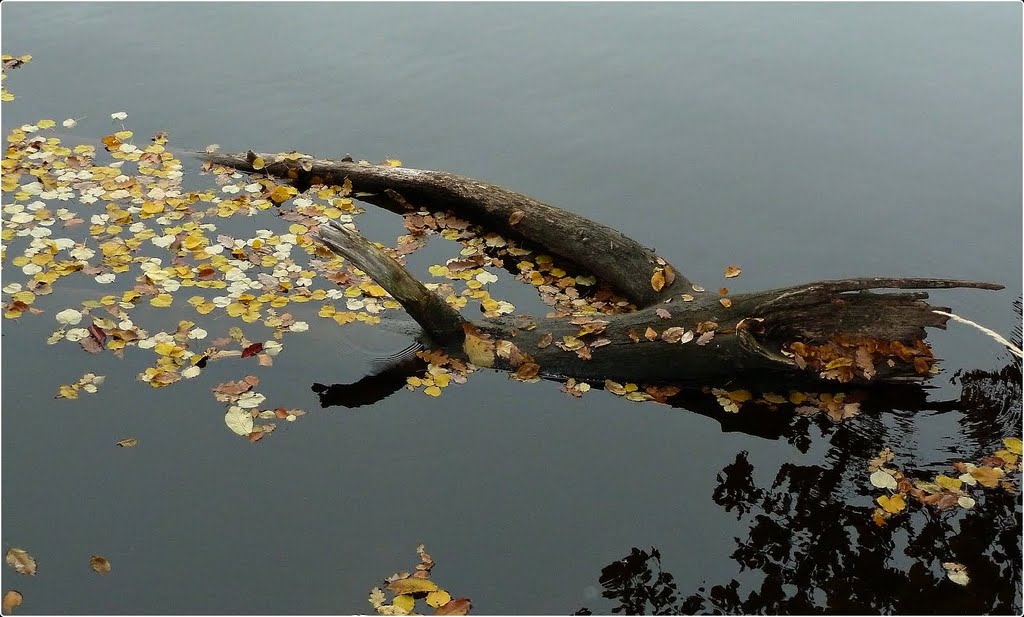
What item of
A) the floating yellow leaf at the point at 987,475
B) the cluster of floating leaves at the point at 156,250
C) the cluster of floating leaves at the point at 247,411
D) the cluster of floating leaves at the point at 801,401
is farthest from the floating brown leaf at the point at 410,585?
the floating yellow leaf at the point at 987,475

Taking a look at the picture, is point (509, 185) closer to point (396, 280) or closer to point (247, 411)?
point (396, 280)

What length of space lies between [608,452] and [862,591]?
138 cm

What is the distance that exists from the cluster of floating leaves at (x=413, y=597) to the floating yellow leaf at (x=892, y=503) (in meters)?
2.05

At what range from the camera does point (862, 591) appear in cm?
397

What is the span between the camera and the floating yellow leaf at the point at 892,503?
14.2ft

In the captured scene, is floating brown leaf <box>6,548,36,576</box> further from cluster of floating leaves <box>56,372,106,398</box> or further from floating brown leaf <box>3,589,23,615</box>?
cluster of floating leaves <box>56,372,106,398</box>

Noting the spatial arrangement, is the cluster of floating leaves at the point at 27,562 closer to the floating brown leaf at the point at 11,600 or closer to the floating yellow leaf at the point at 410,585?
the floating brown leaf at the point at 11,600

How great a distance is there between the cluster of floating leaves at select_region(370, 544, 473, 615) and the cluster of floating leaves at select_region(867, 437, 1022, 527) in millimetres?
2050

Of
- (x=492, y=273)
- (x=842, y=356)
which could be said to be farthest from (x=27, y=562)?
(x=842, y=356)

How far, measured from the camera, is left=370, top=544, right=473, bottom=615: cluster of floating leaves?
3.84 metres

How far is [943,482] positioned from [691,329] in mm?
1453

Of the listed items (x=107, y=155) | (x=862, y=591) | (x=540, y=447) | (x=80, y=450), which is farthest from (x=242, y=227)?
(x=862, y=591)

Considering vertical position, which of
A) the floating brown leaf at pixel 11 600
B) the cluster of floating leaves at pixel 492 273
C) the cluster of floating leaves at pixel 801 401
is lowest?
the floating brown leaf at pixel 11 600

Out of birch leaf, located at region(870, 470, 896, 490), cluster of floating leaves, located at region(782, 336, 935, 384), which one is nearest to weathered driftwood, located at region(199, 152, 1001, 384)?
cluster of floating leaves, located at region(782, 336, 935, 384)
